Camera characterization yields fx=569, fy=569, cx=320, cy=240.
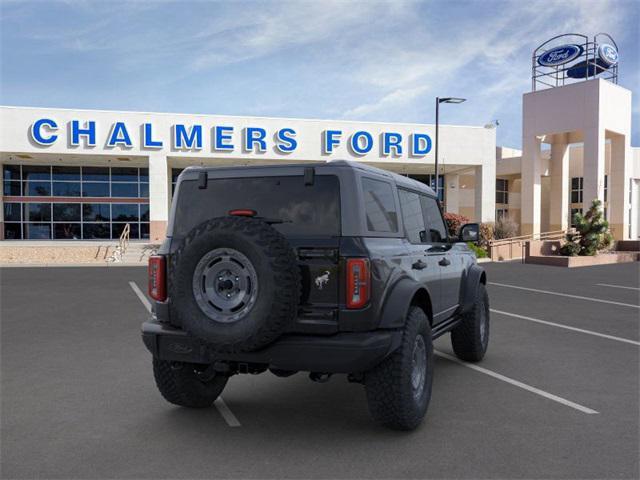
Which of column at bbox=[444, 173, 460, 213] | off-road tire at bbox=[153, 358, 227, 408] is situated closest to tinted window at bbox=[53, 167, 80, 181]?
column at bbox=[444, 173, 460, 213]

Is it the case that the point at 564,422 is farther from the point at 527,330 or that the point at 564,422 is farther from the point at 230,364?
the point at 527,330

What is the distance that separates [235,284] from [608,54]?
36573 mm

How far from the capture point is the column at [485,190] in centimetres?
3572

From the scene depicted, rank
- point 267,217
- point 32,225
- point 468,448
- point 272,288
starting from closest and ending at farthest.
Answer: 1. point 272,288
2. point 468,448
3. point 267,217
4. point 32,225

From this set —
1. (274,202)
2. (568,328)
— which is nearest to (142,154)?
(568,328)

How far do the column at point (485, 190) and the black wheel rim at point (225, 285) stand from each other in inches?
1312

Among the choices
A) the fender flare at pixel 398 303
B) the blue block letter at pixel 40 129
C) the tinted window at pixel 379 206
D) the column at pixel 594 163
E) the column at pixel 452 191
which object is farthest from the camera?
the column at pixel 452 191

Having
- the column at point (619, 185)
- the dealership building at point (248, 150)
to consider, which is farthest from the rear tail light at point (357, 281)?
the column at point (619, 185)

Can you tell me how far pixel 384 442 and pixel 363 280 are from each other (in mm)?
1272

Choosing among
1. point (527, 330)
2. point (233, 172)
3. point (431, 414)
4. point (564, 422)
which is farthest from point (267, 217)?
point (527, 330)

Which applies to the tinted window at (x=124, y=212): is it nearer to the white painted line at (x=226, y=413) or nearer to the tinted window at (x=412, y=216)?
the white painted line at (x=226, y=413)

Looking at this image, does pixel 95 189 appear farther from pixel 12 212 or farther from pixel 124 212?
pixel 12 212

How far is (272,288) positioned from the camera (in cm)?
386

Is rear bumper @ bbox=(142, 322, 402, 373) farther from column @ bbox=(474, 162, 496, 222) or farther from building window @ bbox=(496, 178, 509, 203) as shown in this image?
building window @ bbox=(496, 178, 509, 203)
